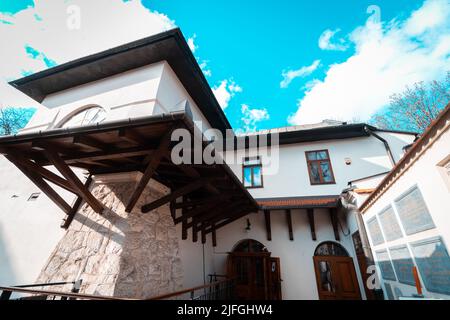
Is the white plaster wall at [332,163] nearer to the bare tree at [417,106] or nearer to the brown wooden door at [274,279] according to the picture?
the brown wooden door at [274,279]

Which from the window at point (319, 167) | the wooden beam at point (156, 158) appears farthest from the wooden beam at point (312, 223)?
the wooden beam at point (156, 158)

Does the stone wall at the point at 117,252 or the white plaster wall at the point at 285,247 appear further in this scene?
the white plaster wall at the point at 285,247

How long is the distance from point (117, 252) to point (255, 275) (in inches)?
156

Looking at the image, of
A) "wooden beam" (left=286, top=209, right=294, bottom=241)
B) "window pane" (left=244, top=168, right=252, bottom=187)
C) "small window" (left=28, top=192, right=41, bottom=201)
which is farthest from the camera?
"window pane" (left=244, top=168, right=252, bottom=187)

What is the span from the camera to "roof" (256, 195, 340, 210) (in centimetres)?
544

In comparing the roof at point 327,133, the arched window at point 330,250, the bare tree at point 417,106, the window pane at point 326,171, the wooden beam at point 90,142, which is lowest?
the arched window at point 330,250

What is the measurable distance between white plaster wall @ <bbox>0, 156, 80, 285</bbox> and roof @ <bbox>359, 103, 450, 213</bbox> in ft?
18.6

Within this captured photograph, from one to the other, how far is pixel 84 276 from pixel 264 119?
8.70 meters

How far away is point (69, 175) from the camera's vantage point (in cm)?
290

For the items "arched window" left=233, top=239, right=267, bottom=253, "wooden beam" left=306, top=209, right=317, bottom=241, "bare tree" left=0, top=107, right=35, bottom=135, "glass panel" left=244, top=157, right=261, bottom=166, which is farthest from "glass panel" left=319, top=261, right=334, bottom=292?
"bare tree" left=0, top=107, right=35, bottom=135

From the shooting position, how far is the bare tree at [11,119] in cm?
865

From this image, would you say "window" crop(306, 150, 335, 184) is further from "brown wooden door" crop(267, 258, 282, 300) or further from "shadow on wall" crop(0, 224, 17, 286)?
"shadow on wall" crop(0, 224, 17, 286)

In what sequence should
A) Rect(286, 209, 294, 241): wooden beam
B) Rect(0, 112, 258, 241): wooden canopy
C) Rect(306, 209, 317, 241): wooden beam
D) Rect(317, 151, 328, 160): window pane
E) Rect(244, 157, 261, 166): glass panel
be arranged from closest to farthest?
Rect(0, 112, 258, 241): wooden canopy → Rect(306, 209, 317, 241): wooden beam → Rect(286, 209, 294, 241): wooden beam → Rect(317, 151, 328, 160): window pane → Rect(244, 157, 261, 166): glass panel

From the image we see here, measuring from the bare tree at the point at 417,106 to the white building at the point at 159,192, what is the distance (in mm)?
4316
